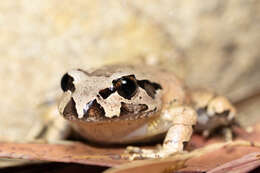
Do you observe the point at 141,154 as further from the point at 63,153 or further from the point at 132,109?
the point at 63,153

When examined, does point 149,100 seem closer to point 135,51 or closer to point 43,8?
point 135,51

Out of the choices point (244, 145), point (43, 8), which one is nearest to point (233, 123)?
point (244, 145)

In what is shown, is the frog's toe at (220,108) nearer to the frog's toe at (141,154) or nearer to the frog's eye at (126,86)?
the frog's toe at (141,154)

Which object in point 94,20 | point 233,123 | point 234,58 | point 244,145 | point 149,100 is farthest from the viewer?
point 234,58

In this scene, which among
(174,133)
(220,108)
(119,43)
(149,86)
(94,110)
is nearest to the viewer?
(94,110)

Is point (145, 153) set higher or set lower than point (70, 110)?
lower

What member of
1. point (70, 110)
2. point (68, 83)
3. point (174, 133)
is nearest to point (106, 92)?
point (70, 110)
